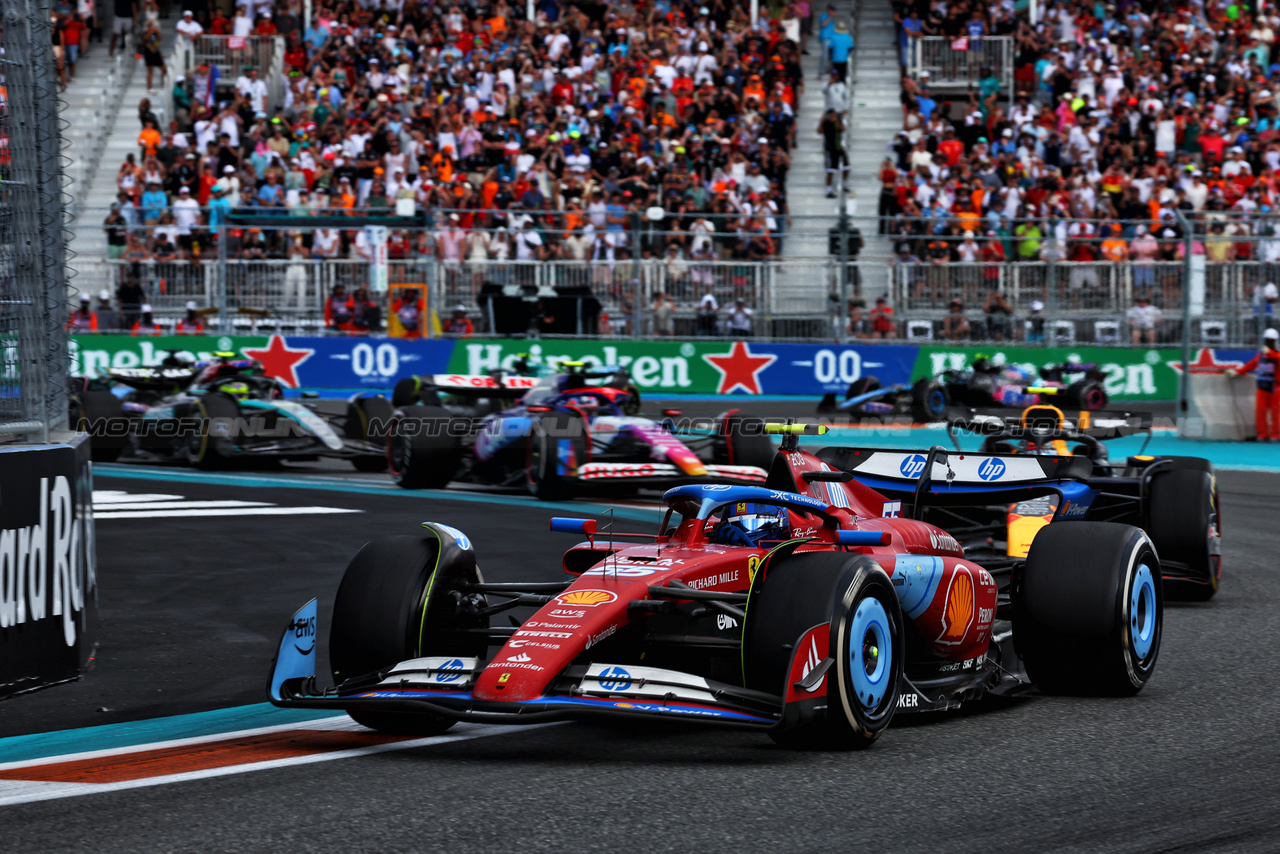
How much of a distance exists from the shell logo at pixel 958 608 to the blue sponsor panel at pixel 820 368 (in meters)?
18.2

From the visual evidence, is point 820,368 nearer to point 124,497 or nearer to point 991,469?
point 124,497

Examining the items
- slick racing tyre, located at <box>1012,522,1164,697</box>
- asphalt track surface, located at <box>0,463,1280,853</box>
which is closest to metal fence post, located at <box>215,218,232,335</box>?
asphalt track surface, located at <box>0,463,1280,853</box>

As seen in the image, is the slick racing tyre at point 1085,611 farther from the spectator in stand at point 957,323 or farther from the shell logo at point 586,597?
the spectator in stand at point 957,323

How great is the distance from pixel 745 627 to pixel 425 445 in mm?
10073

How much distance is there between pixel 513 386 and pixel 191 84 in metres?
18.2

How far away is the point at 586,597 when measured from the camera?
19.0 feet

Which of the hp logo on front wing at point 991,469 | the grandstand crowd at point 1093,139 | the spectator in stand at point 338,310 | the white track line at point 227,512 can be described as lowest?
the white track line at point 227,512

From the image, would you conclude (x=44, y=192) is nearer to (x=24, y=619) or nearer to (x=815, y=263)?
(x=24, y=619)

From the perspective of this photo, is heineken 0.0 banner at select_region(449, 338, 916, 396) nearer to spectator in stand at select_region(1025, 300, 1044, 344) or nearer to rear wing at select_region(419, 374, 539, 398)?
spectator in stand at select_region(1025, 300, 1044, 344)

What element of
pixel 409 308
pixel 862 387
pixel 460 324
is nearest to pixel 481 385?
pixel 862 387

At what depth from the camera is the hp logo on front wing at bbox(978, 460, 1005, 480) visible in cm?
Result: 945

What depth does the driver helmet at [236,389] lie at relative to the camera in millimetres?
17359

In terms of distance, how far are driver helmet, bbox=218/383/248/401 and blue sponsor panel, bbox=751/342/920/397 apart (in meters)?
9.64

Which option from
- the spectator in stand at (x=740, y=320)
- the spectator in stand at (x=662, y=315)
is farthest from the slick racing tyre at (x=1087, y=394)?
the spectator in stand at (x=662, y=315)
